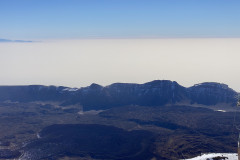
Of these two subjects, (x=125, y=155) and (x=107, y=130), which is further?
(x=107, y=130)

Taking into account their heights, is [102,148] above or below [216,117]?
below

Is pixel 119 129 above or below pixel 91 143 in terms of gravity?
above

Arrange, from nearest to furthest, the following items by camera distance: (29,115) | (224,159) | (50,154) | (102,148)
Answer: (224,159) < (50,154) < (102,148) < (29,115)

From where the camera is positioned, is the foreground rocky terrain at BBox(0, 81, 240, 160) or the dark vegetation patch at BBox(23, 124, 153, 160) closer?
the dark vegetation patch at BBox(23, 124, 153, 160)

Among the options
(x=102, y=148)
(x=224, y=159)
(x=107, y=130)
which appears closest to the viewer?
(x=224, y=159)

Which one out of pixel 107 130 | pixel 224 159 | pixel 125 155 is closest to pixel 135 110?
pixel 107 130

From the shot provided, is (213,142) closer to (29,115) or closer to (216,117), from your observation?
(216,117)

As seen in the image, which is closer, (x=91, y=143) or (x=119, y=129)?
(x=91, y=143)

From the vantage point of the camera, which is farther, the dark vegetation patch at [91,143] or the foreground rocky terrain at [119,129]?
the foreground rocky terrain at [119,129]
